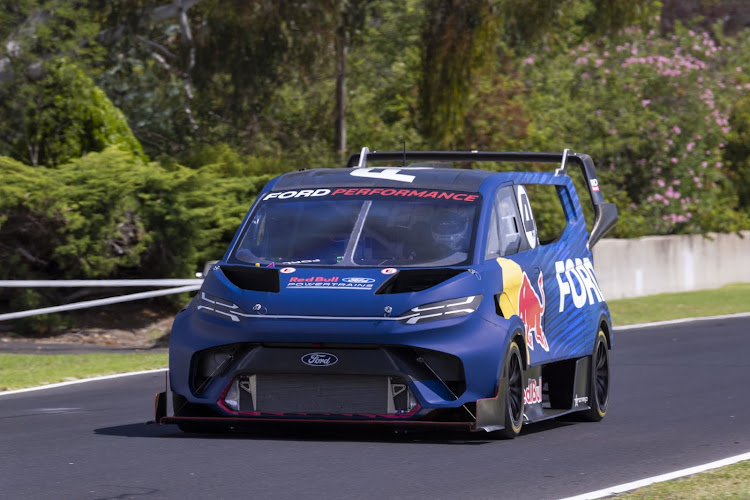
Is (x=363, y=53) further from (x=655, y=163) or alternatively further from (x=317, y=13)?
(x=655, y=163)

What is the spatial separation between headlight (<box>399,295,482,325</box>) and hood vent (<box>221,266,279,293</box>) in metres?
0.85

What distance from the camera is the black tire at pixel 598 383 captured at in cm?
1138

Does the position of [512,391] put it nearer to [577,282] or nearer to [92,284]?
[577,282]

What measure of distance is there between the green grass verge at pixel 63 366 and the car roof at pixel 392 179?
4.81 m

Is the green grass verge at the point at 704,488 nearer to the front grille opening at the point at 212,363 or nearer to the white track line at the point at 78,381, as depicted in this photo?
the front grille opening at the point at 212,363

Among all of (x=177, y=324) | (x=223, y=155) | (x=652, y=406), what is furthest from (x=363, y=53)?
(x=177, y=324)

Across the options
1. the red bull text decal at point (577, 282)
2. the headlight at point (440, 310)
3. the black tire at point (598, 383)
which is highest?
the headlight at point (440, 310)

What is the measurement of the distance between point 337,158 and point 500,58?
5577mm

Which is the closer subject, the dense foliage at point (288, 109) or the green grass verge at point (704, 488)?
the green grass verge at point (704, 488)

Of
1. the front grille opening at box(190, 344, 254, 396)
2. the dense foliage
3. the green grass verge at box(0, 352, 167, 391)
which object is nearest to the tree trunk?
the dense foliage

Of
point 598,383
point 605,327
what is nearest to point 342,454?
point 598,383

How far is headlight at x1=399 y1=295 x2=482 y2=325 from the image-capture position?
9.09 meters

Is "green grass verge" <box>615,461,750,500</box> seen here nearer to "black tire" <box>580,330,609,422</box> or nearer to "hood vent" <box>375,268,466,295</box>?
"hood vent" <box>375,268,466,295</box>

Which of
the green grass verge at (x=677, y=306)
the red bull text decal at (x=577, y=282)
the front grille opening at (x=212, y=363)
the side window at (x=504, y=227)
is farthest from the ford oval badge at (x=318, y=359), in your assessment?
the green grass verge at (x=677, y=306)
